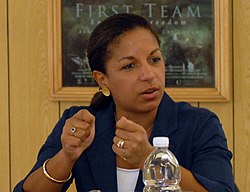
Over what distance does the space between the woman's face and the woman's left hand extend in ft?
1.00

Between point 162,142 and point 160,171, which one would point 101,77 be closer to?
point 160,171

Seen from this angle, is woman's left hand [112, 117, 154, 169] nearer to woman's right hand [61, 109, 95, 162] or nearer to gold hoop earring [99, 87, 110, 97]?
woman's right hand [61, 109, 95, 162]

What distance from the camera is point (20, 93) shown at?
9.20 feet

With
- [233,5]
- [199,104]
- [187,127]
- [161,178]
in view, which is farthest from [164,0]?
[161,178]

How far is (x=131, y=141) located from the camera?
1.60 metres

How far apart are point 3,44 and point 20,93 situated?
25 cm

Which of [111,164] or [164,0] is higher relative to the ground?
[164,0]

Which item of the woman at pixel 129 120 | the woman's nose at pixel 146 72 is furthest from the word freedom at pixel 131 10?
the woman's nose at pixel 146 72

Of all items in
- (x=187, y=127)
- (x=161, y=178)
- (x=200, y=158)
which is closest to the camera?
(x=161, y=178)

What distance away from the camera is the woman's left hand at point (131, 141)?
5.23 feet

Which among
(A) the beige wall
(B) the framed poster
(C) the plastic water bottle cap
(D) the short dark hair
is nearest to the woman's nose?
(D) the short dark hair

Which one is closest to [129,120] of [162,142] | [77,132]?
[77,132]

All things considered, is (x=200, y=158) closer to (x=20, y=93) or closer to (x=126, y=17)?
(x=126, y=17)

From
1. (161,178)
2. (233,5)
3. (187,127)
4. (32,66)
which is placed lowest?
(161,178)
